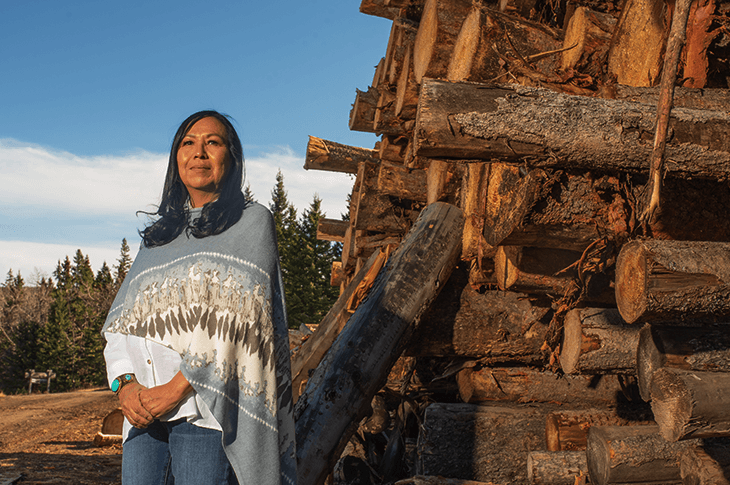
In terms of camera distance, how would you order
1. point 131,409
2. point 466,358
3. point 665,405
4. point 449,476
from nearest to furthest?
1. point 131,409
2. point 665,405
3. point 449,476
4. point 466,358

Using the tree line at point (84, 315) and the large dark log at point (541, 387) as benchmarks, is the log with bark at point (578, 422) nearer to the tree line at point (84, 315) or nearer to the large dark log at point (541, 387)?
the large dark log at point (541, 387)

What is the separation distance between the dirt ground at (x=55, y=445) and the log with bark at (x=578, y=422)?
4.73 metres

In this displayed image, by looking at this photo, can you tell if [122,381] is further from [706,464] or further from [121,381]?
[706,464]

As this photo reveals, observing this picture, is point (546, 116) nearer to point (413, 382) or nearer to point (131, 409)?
point (131, 409)

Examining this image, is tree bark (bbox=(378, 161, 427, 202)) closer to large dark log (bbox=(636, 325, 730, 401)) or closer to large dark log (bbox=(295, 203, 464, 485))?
large dark log (bbox=(295, 203, 464, 485))

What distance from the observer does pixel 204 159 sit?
1.91 m

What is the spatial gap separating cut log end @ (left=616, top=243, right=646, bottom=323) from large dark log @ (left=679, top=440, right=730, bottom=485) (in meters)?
1.01

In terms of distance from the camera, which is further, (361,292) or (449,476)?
(361,292)

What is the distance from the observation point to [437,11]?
3262 mm

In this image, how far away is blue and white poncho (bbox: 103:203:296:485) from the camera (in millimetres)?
1730

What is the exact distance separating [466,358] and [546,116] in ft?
6.78

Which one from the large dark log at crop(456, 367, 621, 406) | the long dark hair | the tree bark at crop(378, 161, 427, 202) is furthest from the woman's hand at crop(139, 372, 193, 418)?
the tree bark at crop(378, 161, 427, 202)

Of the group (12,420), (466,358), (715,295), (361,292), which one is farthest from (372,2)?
(12,420)

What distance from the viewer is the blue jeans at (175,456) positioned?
1741 mm
